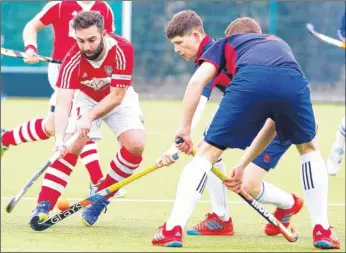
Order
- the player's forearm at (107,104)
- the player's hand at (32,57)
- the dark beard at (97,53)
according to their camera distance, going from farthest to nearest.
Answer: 1. the player's hand at (32,57)
2. the player's forearm at (107,104)
3. the dark beard at (97,53)

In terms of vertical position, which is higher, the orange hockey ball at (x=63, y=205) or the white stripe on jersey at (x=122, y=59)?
the white stripe on jersey at (x=122, y=59)

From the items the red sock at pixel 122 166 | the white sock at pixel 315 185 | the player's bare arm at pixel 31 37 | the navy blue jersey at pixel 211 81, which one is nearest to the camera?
the white sock at pixel 315 185

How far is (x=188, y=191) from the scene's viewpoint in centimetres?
515

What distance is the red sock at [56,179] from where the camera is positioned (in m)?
6.24

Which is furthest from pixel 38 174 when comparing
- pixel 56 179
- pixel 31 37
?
pixel 31 37

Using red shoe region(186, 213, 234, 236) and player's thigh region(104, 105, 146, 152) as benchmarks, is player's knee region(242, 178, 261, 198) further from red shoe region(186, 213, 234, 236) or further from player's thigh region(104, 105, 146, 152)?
player's thigh region(104, 105, 146, 152)

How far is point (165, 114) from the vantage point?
15305 millimetres

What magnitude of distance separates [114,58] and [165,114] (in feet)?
29.5

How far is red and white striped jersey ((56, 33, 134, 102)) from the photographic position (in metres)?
6.26

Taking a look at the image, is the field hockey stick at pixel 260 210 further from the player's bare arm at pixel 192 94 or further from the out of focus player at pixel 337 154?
the out of focus player at pixel 337 154

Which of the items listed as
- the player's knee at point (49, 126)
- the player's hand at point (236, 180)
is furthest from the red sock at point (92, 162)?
the player's hand at point (236, 180)

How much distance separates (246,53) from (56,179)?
1.58 m

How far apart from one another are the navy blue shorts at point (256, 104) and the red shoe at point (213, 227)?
941 millimetres

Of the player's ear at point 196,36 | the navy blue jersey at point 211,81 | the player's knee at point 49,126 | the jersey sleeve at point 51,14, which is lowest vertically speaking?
the player's knee at point 49,126
